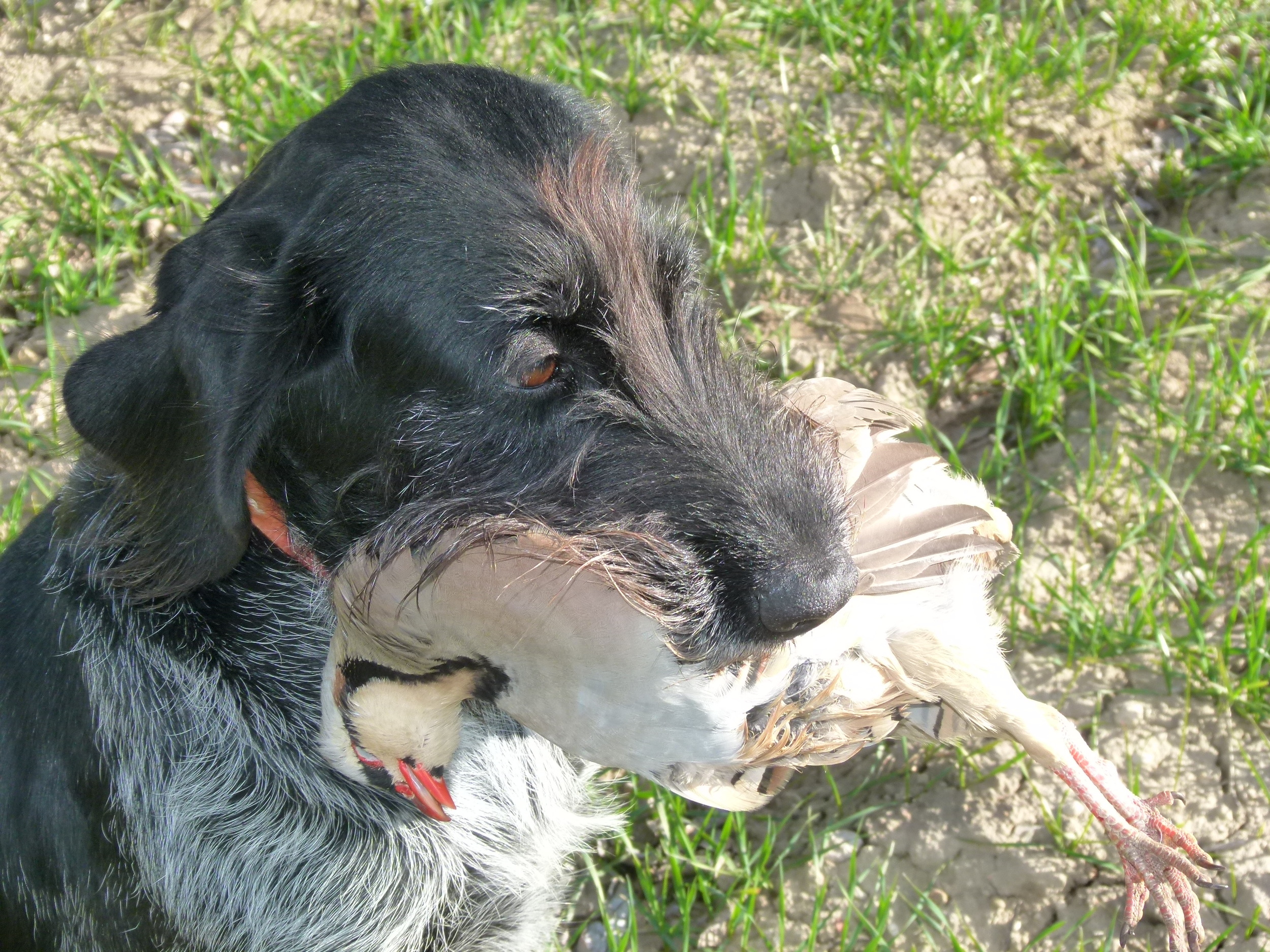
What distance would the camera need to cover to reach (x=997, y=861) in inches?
122

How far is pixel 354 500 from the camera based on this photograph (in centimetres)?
237

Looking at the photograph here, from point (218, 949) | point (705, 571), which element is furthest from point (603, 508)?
point (218, 949)

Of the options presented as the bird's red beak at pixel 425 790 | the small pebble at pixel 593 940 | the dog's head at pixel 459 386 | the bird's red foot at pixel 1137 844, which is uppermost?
the dog's head at pixel 459 386

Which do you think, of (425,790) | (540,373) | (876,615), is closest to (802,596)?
(876,615)

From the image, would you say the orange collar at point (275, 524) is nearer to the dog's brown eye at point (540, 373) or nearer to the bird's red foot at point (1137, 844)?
the dog's brown eye at point (540, 373)

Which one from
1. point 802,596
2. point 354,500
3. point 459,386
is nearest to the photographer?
point 802,596

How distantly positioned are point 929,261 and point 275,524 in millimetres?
2501

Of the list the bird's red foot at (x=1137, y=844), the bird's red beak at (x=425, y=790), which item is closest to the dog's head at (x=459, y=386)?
the bird's red beak at (x=425, y=790)

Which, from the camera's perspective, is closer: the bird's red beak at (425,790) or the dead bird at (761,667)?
the dead bird at (761,667)

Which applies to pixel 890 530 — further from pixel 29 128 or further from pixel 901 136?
pixel 29 128

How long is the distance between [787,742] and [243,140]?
Answer: 11.0 ft

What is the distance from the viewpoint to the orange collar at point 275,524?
245 cm

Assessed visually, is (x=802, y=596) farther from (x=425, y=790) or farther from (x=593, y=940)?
(x=593, y=940)

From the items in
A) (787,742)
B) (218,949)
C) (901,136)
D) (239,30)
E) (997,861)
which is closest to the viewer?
(787,742)
